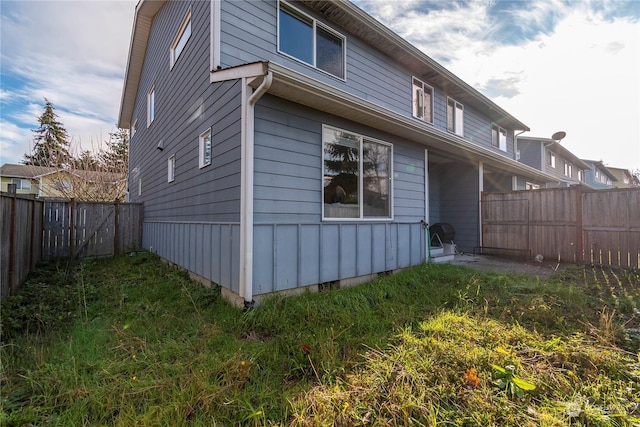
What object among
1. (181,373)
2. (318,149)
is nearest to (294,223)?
(318,149)

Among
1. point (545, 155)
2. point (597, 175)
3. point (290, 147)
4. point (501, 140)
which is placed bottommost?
point (290, 147)

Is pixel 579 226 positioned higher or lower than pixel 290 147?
lower

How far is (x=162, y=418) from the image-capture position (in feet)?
5.61

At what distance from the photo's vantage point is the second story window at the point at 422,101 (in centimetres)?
804

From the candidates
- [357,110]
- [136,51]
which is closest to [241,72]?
[357,110]

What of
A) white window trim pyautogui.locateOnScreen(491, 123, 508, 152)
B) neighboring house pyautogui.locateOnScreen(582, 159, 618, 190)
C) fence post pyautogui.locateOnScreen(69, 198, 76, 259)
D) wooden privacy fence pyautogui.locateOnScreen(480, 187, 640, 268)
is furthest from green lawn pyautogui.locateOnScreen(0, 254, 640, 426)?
neighboring house pyautogui.locateOnScreen(582, 159, 618, 190)

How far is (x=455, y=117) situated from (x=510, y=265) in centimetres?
532

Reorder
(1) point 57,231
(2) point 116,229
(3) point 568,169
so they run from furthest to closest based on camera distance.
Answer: (3) point 568,169, (2) point 116,229, (1) point 57,231

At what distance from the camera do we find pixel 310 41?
5.66m

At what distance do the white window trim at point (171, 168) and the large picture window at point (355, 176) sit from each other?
162 inches

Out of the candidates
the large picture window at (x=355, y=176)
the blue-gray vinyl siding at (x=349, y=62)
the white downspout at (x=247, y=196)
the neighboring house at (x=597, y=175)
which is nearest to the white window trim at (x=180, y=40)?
the blue-gray vinyl siding at (x=349, y=62)

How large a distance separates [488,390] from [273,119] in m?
3.68

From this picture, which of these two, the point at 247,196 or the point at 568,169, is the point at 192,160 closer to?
the point at 247,196

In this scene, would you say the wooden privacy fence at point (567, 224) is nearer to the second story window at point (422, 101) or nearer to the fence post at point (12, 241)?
the second story window at point (422, 101)
